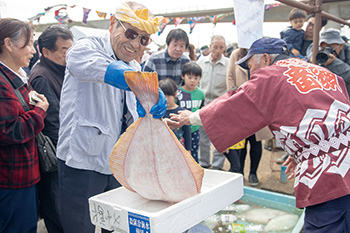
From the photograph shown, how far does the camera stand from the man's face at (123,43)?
1.73 m

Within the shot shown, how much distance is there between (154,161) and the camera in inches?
59.9

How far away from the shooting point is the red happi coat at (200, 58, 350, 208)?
1.58 m

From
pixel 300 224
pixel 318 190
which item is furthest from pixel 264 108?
pixel 300 224

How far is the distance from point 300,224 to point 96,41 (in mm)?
2288

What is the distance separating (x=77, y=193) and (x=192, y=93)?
246 cm

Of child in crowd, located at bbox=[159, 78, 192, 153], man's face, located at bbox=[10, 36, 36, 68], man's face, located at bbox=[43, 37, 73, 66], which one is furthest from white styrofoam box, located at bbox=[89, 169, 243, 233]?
man's face, located at bbox=[43, 37, 73, 66]

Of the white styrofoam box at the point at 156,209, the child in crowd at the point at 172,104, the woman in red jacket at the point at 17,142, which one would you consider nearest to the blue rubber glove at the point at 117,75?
the white styrofoam box at the point at 156,209

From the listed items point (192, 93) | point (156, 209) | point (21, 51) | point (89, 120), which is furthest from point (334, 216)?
point (192, 93)

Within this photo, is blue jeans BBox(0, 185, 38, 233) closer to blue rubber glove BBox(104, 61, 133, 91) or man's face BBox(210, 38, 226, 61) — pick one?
blue rubber glove BBox(104, 61, 133, 91)

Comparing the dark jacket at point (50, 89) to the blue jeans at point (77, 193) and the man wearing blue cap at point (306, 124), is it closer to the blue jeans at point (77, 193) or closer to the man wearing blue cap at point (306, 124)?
the blue jeans at point (77, 193)

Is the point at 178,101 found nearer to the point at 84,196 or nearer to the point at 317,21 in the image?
the point at 317,21

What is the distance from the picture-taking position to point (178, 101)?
3.94 metres

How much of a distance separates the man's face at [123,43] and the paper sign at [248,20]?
2.58 ft

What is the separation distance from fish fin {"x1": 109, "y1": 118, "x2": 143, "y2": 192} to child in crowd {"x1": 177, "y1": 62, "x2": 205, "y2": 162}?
7.32 ft
